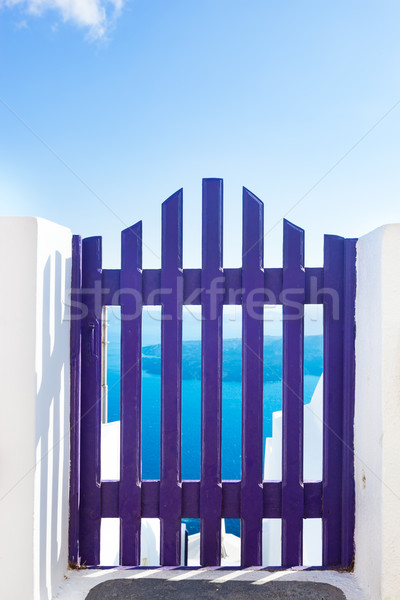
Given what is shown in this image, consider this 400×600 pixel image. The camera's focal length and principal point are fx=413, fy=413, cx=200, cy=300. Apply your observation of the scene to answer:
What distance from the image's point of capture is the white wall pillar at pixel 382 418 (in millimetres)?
1870

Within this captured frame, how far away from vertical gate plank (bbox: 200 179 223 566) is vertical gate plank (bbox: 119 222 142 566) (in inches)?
14.1

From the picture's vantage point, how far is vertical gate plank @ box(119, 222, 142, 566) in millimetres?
2281

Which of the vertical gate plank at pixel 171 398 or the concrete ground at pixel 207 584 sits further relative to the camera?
the vertical gate plank at pixel 171 398

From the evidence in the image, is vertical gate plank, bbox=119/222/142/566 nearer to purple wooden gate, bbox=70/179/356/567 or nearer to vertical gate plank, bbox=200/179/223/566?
purple wooden gate, bbox=70/179/356/567

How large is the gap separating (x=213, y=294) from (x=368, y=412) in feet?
3.23

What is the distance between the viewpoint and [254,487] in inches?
89.0

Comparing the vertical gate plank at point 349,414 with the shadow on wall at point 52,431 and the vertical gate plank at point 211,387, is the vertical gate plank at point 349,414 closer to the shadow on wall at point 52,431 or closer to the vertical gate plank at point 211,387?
the vertical gate plank at point 211,387

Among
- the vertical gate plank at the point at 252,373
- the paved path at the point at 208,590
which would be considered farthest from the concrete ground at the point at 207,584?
the vertical gate plank at the point at 252,373

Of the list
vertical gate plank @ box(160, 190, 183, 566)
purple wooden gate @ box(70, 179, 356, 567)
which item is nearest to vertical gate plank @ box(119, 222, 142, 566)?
purple wooden gate @ box(70, 179, 356, 567)

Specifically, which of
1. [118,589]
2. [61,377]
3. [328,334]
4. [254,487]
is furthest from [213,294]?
[118,589]

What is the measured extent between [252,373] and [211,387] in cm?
24

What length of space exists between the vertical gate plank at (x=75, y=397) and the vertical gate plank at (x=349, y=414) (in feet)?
4.81

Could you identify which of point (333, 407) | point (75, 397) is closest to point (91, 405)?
point (75, 397)

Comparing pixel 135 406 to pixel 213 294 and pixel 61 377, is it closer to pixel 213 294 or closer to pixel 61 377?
pixel 61 377
